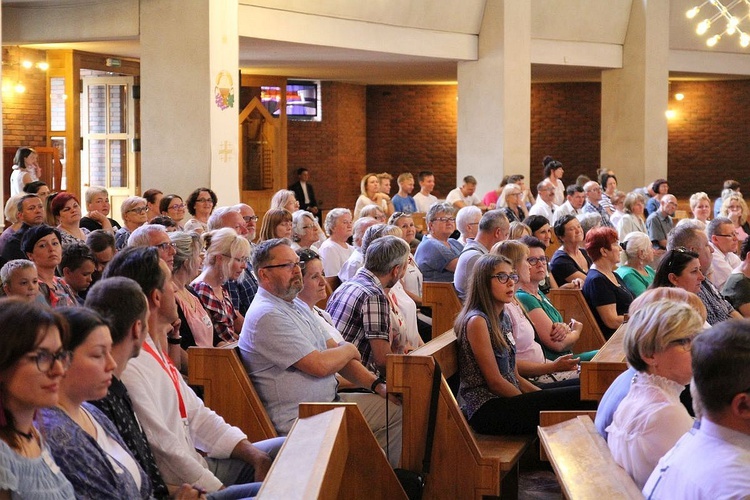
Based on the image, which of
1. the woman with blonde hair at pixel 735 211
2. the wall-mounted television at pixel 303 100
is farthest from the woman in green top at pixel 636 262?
the wall-mounted television at pixel 303 100

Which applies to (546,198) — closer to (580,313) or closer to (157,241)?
(580,313)

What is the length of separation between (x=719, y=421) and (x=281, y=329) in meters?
2.14

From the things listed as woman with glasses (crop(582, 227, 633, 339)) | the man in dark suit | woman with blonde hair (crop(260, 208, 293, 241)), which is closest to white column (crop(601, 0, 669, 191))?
the man in dark suit

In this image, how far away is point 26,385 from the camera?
2.19 meters

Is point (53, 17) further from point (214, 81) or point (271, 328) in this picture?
point (271, 328)

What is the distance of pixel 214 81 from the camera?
10375 millimetres

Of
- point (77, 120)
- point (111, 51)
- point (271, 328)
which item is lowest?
point (271, 328)

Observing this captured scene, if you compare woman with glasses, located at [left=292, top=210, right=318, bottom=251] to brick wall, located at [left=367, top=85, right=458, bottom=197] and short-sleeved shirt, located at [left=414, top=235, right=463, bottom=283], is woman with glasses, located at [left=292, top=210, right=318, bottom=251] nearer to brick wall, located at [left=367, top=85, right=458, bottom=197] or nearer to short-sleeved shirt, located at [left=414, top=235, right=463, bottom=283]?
short-sleeved shirt, located at [left=414, top=235, right=463, bottom=283]

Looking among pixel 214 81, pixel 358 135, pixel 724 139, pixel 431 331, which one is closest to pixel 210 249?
pixel 431 331

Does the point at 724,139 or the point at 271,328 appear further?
the point at 724,139

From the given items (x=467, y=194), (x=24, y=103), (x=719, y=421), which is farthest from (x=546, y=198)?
(x=719, y=421)

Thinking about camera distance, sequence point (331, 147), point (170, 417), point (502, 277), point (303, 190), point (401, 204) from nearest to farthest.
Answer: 1. point (170, 417)
2. point (502, 277)
3. point (401, 204)
4. point (303, 190)
5. point (331, 147)

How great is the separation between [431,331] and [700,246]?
1811 mm

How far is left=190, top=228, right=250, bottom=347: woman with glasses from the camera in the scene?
17.1 feet
